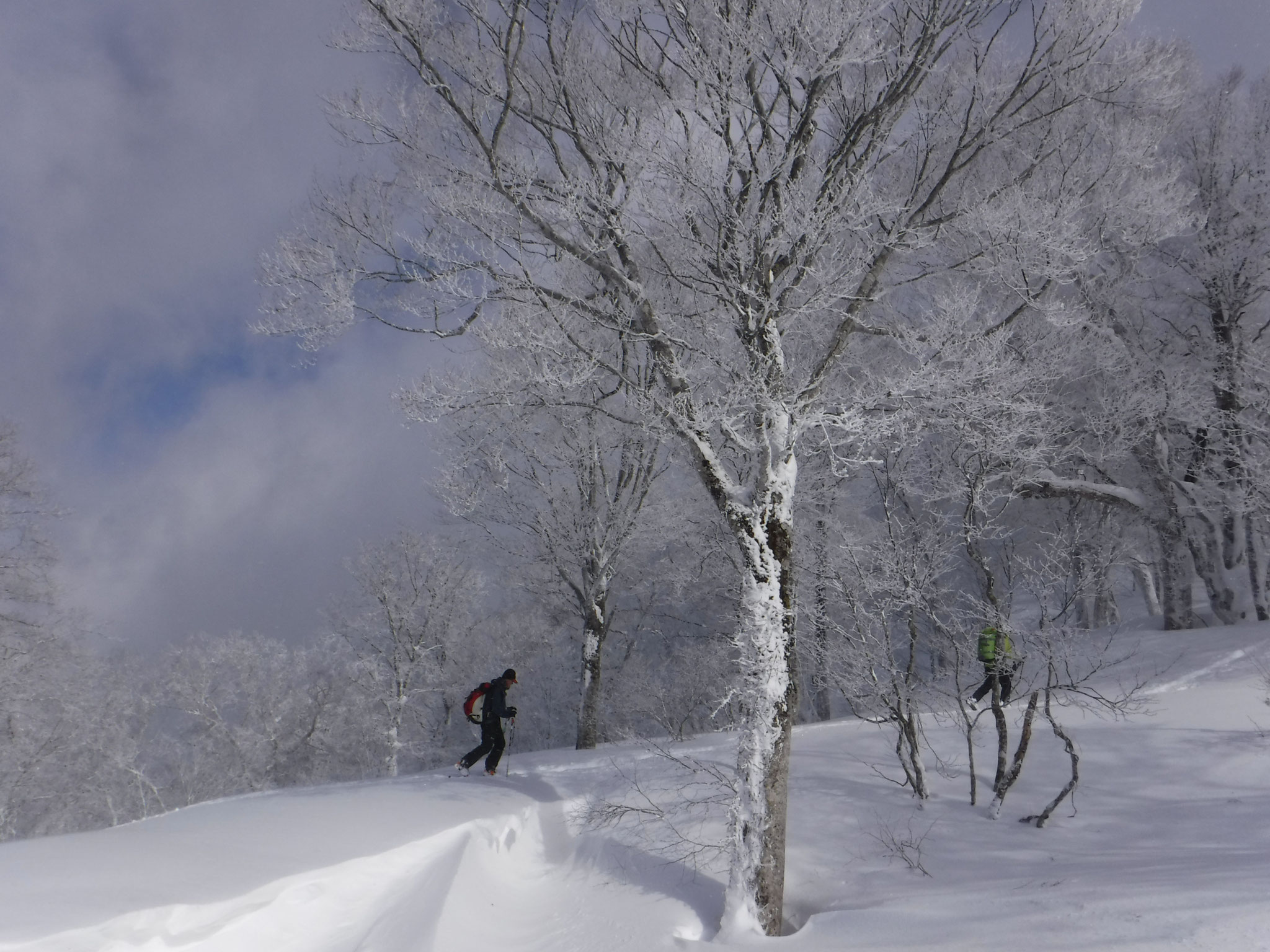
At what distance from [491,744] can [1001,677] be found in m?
6.49

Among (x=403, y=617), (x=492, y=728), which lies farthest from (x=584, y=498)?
(x=403, y=617)

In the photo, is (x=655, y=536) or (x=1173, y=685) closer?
(x=1173, y=685)

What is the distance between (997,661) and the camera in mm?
6500

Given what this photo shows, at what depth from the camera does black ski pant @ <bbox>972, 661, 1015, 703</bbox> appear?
21.3 ft

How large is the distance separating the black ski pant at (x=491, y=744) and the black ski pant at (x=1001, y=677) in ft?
19.8

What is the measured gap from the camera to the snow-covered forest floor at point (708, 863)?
3.54 m

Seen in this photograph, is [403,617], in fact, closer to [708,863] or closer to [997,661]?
[708,863]

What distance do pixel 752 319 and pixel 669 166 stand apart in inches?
60.5

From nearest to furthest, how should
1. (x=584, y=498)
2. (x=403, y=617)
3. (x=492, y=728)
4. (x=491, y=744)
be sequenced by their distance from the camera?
1. (x=492, y=728)
2. (x=491, y=744)
3. (x=584, y=498)
4. (x=403, y=617)

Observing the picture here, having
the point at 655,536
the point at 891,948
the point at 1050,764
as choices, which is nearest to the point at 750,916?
the point at 891,948

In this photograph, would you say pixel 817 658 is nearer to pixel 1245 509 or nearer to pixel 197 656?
pixel 1245 509

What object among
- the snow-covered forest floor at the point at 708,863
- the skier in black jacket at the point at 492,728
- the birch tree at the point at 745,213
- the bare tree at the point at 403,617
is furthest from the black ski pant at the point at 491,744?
Answer: the bare tree at the point at 403,617

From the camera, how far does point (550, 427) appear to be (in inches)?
545

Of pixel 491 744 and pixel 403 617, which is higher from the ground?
pixel 403 617
